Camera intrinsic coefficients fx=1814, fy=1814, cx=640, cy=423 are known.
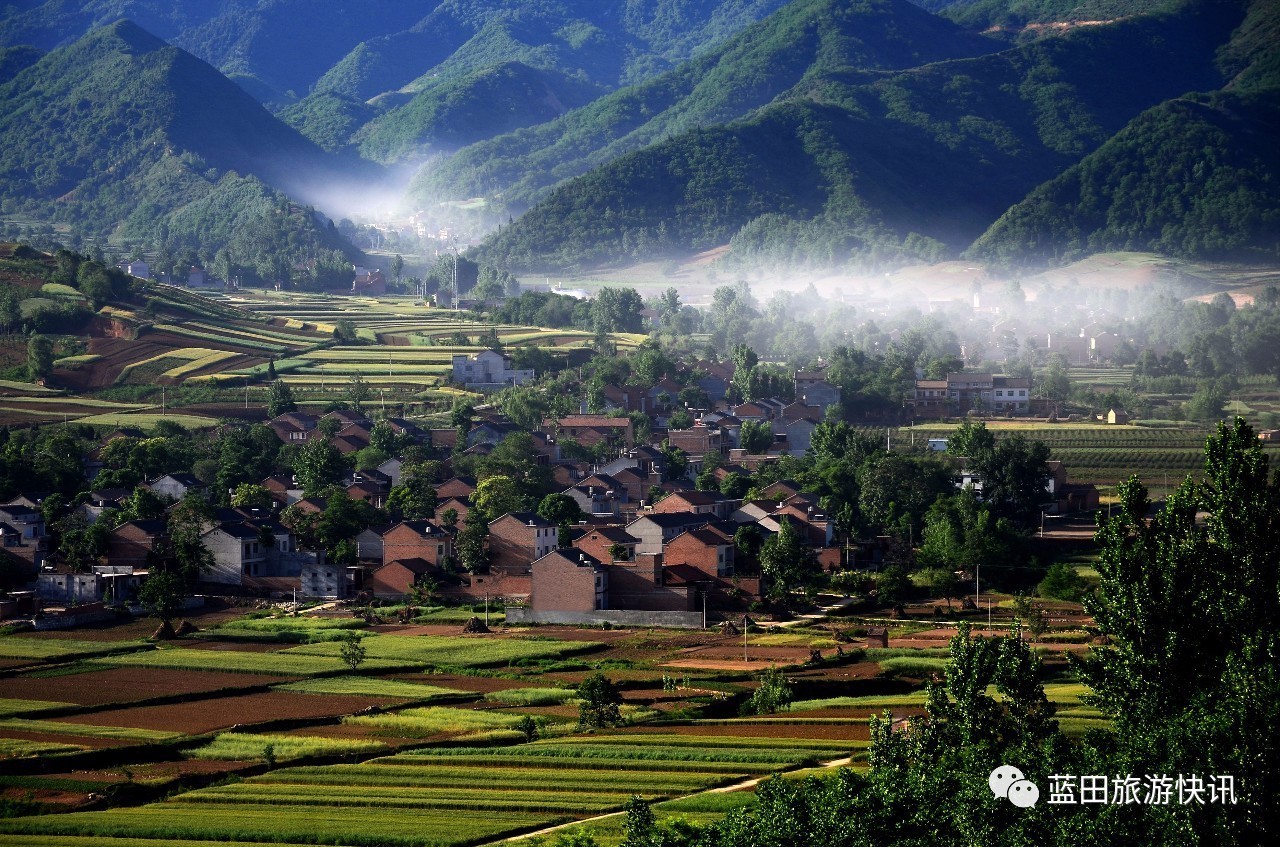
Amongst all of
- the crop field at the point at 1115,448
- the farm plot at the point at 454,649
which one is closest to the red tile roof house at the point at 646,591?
the farm plot at the point at 454,649

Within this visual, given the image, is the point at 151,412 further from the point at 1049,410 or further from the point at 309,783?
the point at 309,783

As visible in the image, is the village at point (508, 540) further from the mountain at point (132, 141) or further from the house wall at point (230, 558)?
the mountain at point (132, 141)

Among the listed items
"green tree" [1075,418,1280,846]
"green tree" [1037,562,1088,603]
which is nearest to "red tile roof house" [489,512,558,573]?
"green tree" [1037,562,1088,603]

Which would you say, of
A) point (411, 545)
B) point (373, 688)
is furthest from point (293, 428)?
point (373, 688)

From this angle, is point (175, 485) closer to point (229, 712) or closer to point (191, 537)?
point (191, 537)

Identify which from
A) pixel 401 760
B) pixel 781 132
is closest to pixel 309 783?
pixel 401 760

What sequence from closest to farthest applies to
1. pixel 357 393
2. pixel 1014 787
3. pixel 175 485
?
1. pixel 1014 787
2. pixel 175 485
3. pixel 357 393
